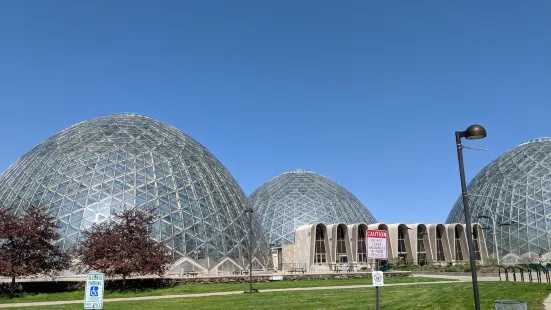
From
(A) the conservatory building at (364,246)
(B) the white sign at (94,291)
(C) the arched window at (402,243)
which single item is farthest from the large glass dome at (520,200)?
(B) the white sign at (94,291)

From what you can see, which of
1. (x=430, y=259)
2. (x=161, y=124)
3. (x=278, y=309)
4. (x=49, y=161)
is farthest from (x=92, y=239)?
(x=430, y=259)

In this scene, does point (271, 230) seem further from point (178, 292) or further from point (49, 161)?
point (178, 292)

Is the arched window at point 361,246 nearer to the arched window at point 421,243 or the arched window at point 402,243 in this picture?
the arched window at point 402,243

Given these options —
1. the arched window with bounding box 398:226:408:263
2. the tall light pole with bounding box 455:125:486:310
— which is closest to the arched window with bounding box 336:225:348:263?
the arched window with bounding box 398:226:408:263

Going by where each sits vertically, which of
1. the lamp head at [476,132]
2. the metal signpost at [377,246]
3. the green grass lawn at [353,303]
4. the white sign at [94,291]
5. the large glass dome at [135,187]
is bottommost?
the green grass lawn at [353,303]

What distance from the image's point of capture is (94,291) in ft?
34.7

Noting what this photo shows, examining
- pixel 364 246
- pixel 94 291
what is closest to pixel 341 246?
pixel 364 246

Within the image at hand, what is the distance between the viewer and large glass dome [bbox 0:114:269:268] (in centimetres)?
4347

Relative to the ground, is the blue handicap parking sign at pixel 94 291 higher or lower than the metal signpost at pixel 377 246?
lower

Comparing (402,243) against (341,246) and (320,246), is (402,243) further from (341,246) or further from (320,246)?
(320,246)

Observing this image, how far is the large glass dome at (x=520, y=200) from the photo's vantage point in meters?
81.8

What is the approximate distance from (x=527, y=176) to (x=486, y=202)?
929 cm

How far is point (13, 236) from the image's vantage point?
32562 millimetres

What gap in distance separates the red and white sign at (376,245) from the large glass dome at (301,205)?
76537 mm
